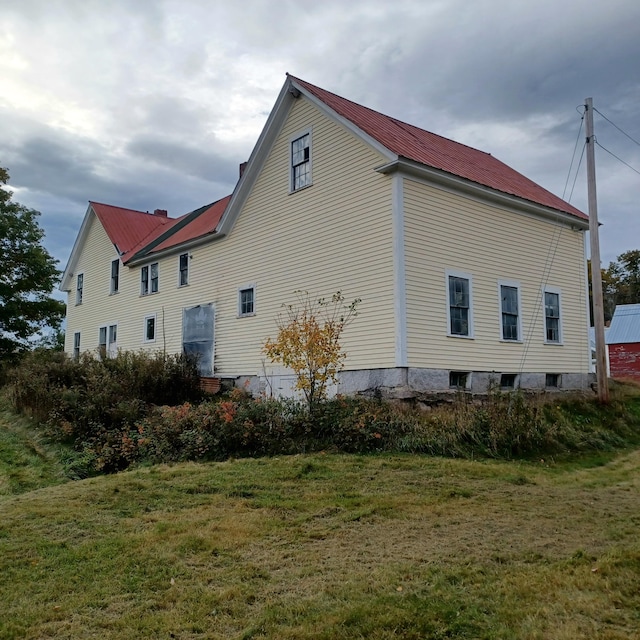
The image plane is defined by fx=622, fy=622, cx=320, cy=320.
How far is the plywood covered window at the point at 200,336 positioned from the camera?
19.1 m

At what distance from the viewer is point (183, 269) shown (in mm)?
21234

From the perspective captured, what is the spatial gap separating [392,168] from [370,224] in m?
1.34

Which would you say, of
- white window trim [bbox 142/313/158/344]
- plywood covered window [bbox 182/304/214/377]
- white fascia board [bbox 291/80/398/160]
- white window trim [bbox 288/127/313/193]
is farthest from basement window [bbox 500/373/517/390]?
white window trim [bbox 142/313/158/344]

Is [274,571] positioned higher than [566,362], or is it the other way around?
[566,362]

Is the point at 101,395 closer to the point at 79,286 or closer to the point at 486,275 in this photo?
the point at 486,275

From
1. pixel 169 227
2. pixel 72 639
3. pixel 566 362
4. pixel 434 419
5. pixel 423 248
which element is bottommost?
pixel 72 639

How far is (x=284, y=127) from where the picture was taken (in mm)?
17125

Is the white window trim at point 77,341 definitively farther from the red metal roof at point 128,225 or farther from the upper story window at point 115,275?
the red metal roof at point 128,225

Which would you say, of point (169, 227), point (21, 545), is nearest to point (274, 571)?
point (21, 545)

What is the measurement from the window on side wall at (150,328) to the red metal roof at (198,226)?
2.46 meters

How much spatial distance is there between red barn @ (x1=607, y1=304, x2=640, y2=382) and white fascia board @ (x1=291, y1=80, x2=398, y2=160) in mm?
21975

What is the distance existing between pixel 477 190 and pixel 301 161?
15.2ft

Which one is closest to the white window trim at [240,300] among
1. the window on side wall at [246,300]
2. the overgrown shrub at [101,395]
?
the window on side wall at [246,300]

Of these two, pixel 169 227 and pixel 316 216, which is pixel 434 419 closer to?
pixel 316 216
